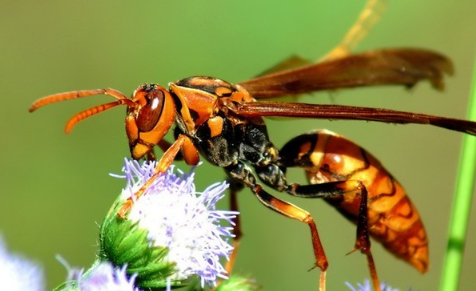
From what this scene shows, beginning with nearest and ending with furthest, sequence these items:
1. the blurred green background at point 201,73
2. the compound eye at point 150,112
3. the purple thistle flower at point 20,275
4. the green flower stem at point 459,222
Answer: the purple thistle flower at point 20,275
the green flower stem at point 459,222
the compound eye at point 150,112
the blurred green background at point 201,73

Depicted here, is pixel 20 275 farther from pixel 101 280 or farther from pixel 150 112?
pixel 150 112

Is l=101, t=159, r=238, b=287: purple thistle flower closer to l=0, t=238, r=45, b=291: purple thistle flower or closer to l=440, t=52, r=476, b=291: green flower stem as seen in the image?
l=0, t=238, r=45, b=291: purple thistle flower

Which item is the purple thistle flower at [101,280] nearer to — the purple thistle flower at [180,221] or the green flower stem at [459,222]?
the purple thistle flower at [180,221]

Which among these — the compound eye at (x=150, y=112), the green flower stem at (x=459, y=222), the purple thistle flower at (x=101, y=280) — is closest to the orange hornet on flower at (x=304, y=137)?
the compound eye at (x=150, y=112)

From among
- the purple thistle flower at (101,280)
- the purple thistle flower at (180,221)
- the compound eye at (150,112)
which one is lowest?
the purple thistle flower at (101,280)

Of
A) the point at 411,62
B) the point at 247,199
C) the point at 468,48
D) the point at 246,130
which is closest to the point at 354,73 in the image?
the point at 411,62

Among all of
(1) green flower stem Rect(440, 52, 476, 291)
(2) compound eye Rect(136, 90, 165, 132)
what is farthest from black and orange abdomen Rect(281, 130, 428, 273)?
(2) compound eye Rect(136, 90, 165, 132)

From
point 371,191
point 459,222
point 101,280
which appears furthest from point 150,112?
point 459,222
